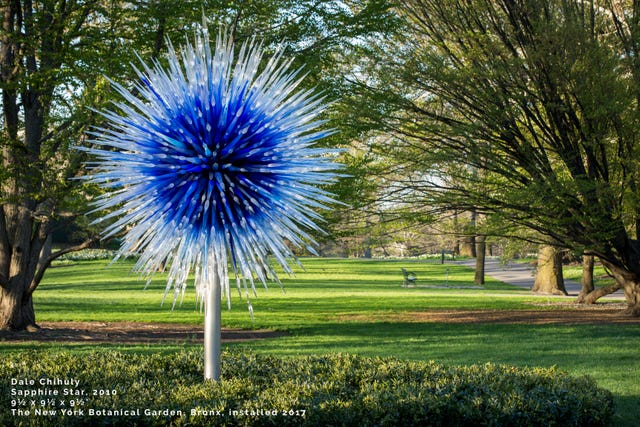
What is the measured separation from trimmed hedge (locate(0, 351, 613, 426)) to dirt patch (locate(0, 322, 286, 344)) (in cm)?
572

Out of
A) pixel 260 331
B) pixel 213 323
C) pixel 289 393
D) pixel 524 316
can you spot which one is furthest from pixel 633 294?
pixel 213 323

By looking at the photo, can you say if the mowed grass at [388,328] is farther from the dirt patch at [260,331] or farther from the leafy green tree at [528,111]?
the leafy green tree at [528,111]

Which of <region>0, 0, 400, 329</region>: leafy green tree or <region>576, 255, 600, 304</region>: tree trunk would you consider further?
<region>576, 255, 600, 304</region>: tree trunk

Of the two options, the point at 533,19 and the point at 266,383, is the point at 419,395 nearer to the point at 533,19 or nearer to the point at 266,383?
the point at 266,383

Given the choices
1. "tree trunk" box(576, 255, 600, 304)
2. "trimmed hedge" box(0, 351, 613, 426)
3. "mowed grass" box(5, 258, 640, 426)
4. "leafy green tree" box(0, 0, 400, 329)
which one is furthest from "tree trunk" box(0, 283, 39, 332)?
"tree trunk" box(576, 255, 600, 304)

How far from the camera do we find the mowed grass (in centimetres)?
1074

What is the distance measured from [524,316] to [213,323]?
13666mm

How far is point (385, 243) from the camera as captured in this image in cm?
1678

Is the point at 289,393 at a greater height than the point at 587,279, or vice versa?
the point at 587,279

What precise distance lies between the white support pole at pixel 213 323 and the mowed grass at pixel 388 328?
3.17 ft

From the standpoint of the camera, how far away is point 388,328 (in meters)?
15.6

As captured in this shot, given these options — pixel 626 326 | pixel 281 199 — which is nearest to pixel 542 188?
pixel 626 326

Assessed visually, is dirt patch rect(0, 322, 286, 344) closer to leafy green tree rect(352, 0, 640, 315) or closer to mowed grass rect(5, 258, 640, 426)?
mowed grass rect(5, 258, 640, 426)

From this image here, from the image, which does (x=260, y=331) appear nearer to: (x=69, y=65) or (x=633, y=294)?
(x=69, y=65)
